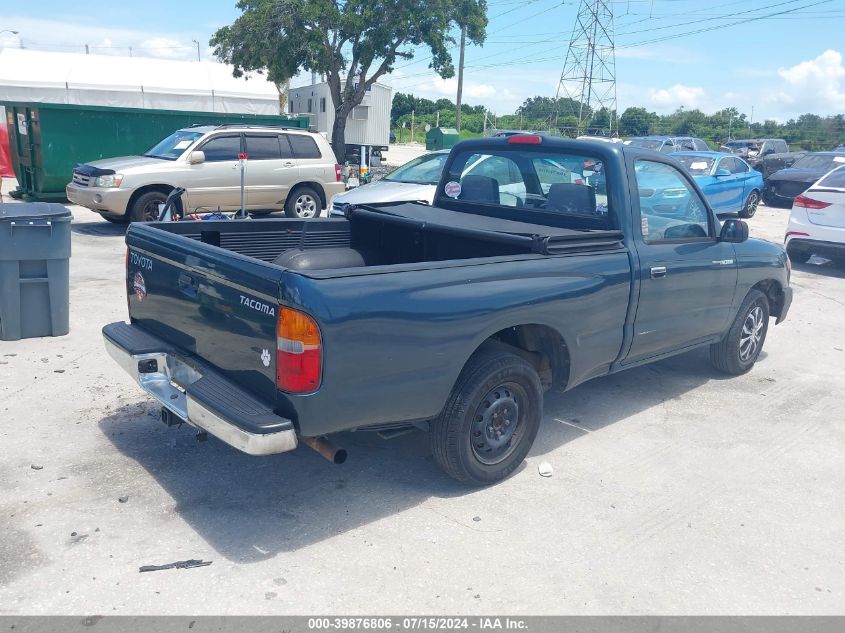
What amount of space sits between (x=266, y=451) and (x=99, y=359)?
3562 millimetres

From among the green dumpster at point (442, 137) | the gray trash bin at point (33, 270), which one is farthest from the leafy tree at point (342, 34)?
the gray trash bin at point (33, 270)

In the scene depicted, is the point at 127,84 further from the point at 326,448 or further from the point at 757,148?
the point at 326,448

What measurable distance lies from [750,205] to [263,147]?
12000mm

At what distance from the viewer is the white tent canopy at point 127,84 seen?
3472 cm

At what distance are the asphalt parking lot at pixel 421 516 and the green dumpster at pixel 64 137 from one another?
36.5ft

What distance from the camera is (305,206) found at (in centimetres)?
1431

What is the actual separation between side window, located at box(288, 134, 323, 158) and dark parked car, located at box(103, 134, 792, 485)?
8664mm

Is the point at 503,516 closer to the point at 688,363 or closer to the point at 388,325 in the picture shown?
the point at 388,325

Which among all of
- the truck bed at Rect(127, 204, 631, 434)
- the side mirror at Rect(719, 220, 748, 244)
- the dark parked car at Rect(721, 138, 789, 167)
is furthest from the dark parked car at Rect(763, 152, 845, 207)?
the truck bed at Rect(127, 204, 631, 434)

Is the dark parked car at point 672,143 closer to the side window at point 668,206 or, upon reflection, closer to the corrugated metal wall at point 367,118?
the corrugated metal wall at point 367,118

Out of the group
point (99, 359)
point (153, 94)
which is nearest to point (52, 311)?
point (99, 359)

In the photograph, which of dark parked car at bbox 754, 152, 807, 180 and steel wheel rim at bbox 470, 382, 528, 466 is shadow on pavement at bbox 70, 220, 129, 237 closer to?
steel wheel rim at bbox 470, 382, 528, 466

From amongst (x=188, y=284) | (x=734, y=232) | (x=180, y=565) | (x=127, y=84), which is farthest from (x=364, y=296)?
(x=127, y=84)
